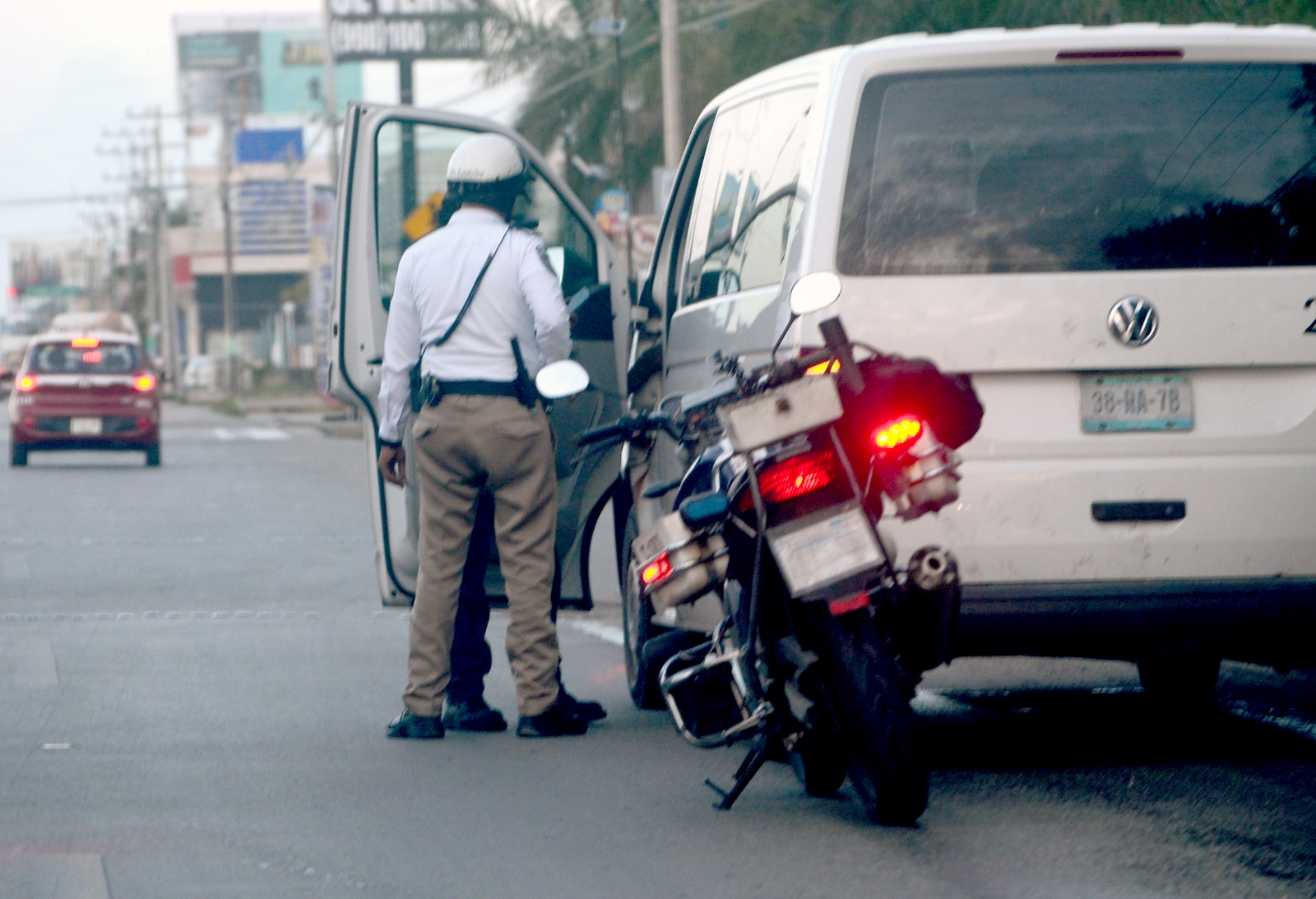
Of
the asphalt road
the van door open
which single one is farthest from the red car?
the van door open

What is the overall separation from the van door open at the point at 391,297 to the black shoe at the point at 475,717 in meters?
0.52

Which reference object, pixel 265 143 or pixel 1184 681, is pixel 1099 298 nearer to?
pixel 1184 681

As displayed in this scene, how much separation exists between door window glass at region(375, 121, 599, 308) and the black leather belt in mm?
655

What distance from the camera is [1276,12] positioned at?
11.7 m

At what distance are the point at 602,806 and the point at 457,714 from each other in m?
1.30

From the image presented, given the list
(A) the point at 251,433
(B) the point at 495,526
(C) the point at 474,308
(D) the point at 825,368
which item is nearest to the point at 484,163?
(C) the point at 474,308

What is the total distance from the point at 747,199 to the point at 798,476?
4.44 ft

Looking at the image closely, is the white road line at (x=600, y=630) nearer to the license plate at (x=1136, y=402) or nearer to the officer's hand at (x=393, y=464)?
the officer's hand at (x=393, y=464)

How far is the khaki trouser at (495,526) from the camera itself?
6.34 meters

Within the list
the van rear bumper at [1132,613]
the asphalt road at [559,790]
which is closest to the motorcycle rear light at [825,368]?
the van rear bumper at [1132,613]

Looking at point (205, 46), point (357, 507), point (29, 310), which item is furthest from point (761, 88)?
point (29, 310)

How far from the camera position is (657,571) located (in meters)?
5.23

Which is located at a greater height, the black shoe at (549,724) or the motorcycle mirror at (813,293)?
the motorcycle mirror at (813,293)

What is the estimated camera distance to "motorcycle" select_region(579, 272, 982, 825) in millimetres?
5020
